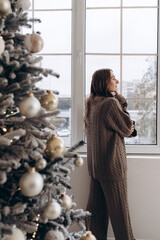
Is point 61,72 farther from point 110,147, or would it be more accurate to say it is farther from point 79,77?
point 110,147

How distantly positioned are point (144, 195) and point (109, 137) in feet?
2.42

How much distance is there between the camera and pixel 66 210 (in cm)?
154

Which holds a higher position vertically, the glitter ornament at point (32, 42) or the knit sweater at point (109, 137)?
the glitter ornament at point (32, 42)

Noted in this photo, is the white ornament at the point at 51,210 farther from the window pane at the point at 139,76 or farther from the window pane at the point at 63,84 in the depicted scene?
the window pane at the point at 139,76

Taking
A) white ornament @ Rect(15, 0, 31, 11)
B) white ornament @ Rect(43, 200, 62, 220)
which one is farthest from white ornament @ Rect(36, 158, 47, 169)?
white ornament @ Rect(15, 0, 31, 11)

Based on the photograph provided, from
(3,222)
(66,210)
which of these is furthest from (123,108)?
(3,222)

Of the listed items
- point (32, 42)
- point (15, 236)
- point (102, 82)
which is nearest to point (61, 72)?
point (102, 82)

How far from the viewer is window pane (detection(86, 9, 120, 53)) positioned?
2.90m

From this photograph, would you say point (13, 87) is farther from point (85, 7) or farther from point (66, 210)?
point (85, 7)

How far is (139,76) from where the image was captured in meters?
2.91

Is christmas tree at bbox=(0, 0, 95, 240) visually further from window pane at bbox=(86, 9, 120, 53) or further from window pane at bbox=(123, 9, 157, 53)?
window pane at bbox=(123, 9, 157, 53)

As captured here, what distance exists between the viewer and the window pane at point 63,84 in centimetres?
294

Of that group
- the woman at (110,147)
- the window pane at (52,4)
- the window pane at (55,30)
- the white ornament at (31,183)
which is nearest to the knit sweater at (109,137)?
the woman at (110,147)

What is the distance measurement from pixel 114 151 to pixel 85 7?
146cm
